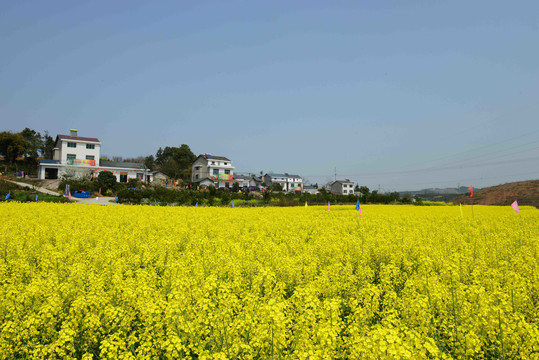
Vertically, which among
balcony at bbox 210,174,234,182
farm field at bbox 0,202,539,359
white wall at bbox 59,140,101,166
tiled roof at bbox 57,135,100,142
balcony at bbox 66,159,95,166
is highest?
tiled roof at bbox 57,135,100,142

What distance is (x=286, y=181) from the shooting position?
10556cm

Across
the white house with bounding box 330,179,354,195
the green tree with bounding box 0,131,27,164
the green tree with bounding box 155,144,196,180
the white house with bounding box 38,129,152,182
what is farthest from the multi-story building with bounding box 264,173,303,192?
the green tree with bounding box 0,131,27,164

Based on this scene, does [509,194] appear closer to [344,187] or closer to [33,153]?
[344,187]

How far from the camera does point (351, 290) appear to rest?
6746mm

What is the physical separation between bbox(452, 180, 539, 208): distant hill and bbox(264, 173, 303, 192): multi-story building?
56187mm

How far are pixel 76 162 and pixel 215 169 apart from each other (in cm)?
3240

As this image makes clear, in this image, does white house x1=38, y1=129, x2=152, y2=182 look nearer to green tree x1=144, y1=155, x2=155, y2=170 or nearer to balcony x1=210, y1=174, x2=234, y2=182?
balcony x1=210, y1=174, x2=234, y2=182

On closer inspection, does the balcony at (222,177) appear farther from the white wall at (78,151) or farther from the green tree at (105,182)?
the green tree at (105,182)

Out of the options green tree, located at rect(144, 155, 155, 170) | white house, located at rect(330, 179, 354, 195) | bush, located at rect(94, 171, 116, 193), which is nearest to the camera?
bush, located at rect(94, 171, 116, 193)

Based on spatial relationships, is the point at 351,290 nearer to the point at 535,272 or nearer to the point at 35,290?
the point at 535,272

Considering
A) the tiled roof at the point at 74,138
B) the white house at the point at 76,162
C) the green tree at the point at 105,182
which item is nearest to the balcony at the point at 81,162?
the white house at the point at 76,162

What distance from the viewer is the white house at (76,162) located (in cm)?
5691

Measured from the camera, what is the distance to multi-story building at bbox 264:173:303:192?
103m

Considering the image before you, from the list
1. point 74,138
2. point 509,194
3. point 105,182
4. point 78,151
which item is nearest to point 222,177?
point 78,151
